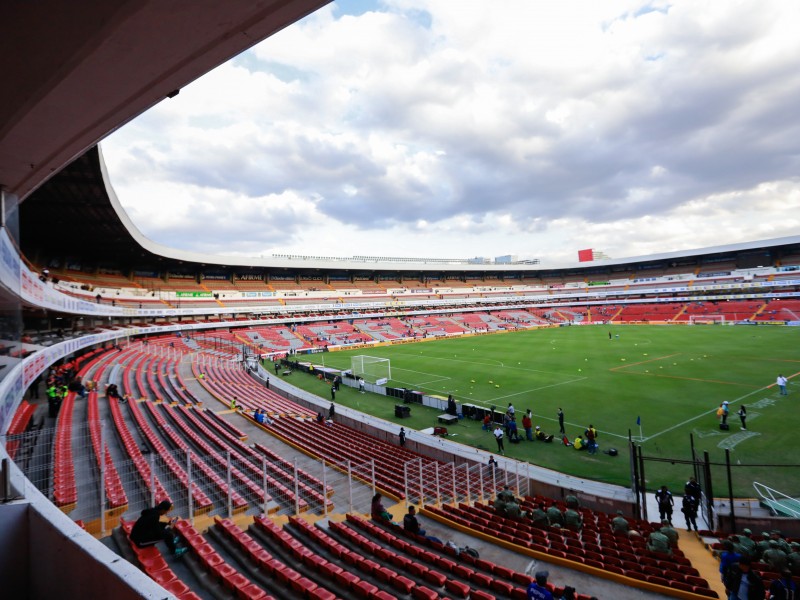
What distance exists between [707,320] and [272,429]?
215ft

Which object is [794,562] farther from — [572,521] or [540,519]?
[540,519]

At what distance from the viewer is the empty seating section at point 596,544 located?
7.34 meters

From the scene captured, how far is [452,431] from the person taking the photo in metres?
19.4

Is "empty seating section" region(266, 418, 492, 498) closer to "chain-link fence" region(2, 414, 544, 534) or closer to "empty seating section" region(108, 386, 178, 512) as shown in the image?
"chain-link fence" region(2, 414, 544, 534)

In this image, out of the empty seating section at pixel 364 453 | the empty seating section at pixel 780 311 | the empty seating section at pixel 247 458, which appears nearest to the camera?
the empty seating section at pixel 247 458

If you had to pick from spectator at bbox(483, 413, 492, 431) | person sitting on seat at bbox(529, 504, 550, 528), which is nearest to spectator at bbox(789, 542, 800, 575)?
person sitting on seat at bbox(529, 504, 550, 528)

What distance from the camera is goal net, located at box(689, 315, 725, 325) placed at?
5891 centimetres

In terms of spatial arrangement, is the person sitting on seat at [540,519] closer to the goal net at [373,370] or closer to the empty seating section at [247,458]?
the empty seating section at [247,458]

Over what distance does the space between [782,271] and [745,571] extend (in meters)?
78.3

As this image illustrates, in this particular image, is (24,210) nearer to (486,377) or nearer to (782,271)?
(486,377)

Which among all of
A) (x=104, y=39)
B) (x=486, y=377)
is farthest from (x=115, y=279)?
(x=104, y=39)

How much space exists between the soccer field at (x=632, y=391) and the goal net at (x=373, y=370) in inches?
A: 35.8

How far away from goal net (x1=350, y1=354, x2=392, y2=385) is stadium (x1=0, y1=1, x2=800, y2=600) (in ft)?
→ 1.01

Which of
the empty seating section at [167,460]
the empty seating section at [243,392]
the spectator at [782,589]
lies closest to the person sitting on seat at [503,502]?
the spectator at [782,589]
